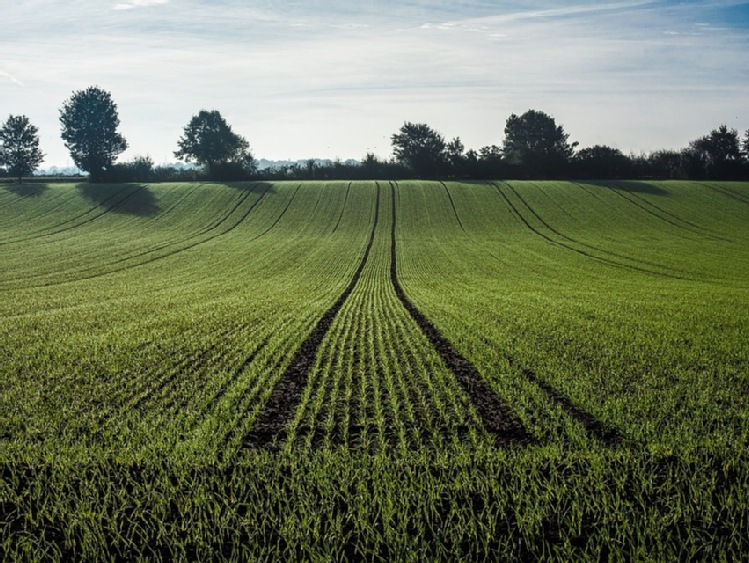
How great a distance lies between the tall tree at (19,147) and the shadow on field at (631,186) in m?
91.4

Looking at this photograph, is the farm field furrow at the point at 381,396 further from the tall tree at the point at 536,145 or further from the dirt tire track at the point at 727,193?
the tall tree at the point at 536,145

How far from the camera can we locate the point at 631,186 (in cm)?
8225

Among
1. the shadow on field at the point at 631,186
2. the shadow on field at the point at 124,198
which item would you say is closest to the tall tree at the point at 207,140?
→ the shadow on field at the point at 124,198

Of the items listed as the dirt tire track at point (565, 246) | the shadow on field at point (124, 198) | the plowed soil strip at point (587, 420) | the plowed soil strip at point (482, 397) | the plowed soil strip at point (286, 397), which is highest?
the shadow on field at point (124, 198)

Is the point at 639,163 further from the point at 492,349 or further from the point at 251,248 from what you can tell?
the point at 492,349

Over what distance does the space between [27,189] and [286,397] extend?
8361 cm

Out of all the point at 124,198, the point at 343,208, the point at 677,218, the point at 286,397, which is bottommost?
the point at 286,397

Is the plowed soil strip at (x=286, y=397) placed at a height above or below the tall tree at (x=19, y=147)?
below

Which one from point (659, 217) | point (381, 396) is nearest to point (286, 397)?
point (381, 396)

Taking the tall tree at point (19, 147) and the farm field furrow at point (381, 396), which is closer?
the farm field furrow at point (381, 396)

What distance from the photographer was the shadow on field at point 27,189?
75.4 metres

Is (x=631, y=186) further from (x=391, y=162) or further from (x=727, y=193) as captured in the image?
(x=391, y=162)

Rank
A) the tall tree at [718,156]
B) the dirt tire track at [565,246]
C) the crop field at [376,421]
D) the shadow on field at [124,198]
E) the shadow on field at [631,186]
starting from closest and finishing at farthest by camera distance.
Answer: the crop field at [376,421] < the dirt tire track at [565,246] < the shadow on field at [124,198] < the shadow on field at [631,186] < the tall tree at [718,156]

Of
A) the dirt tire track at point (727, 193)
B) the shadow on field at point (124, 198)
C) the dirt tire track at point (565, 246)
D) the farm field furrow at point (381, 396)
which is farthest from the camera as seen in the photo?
the dirt tire track at point (727, 193)
